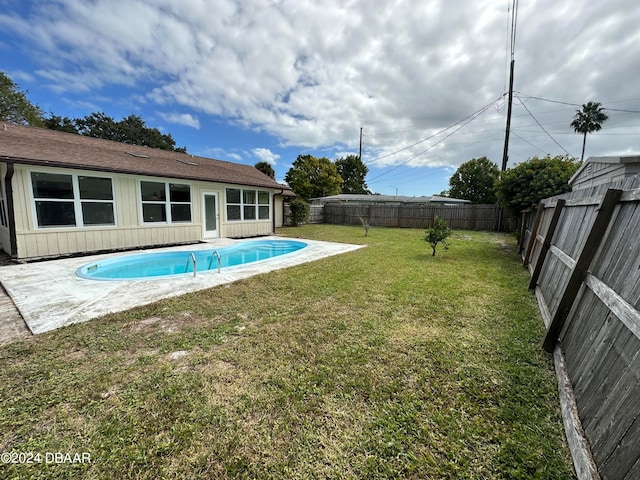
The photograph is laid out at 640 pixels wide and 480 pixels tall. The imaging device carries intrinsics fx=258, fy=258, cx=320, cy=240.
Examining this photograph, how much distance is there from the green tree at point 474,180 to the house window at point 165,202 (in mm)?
35857

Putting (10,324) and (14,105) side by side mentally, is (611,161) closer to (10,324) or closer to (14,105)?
(10,324)

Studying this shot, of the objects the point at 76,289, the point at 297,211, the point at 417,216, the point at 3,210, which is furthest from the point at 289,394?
the point at 417,216

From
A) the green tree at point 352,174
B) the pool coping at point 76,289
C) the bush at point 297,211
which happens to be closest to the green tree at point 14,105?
the bush at point 297,211

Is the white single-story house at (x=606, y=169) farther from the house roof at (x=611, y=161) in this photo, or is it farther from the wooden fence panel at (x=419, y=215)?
the wooden fence panel at (x=419, y=215)

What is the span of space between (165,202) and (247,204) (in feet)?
12.9

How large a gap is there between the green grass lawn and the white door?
752cm

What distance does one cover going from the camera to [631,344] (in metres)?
1.59

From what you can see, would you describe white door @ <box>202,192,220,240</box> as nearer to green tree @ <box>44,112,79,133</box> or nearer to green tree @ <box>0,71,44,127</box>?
green tree @ <box>0,71,44,127</box>

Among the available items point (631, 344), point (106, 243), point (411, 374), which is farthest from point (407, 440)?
point (106, 243)

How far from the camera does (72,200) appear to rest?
300 inches

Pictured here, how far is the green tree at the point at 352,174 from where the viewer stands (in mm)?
44562

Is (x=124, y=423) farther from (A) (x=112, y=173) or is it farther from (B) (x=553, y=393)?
(A) (x=112, y=173)

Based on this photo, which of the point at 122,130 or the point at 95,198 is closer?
the point at 95,198

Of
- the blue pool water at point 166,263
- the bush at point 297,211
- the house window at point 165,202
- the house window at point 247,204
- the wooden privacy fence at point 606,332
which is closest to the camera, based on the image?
the wooden privacy fence at point 606,332
